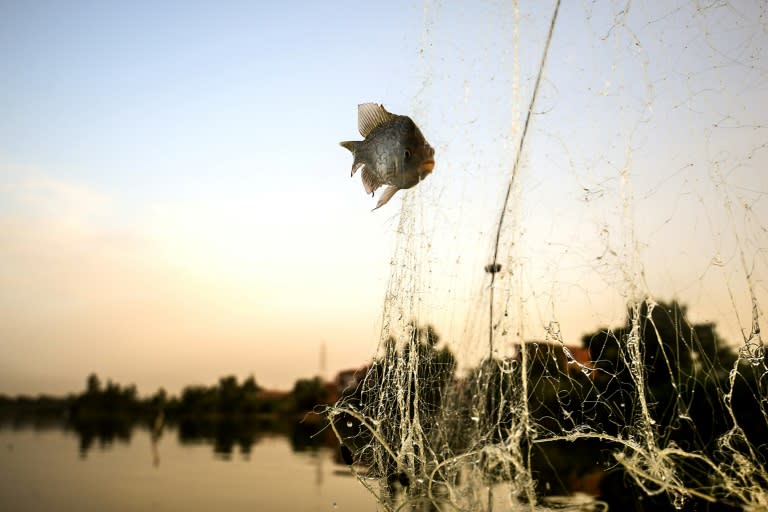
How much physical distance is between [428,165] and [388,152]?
0.31 m

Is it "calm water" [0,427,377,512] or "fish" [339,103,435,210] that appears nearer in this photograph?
"fish" [339,103,435,210]

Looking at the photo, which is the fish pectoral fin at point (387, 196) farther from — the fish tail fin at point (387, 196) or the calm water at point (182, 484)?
the calm water at point (182, 484)

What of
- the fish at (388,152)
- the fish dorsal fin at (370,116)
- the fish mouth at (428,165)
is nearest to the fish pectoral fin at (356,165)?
the fish at (388,152)

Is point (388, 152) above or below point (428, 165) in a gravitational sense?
above

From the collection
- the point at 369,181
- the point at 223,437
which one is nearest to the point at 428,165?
the point at 369,181

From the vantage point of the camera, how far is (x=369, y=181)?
162 inches

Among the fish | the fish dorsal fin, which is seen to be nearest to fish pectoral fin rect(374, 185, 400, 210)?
the fish

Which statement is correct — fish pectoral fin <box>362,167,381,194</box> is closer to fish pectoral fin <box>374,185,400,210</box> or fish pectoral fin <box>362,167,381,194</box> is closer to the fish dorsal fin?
fish pectoral fin <box>374,185,400,210</box>

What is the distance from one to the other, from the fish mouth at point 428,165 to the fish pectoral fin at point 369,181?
426 millimetres

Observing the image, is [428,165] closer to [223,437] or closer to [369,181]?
[369,181]

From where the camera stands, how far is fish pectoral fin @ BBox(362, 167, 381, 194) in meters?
4.07

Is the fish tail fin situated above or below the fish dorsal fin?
below

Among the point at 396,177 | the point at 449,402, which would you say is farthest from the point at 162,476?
the point at 396,177

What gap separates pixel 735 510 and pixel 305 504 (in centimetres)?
812
